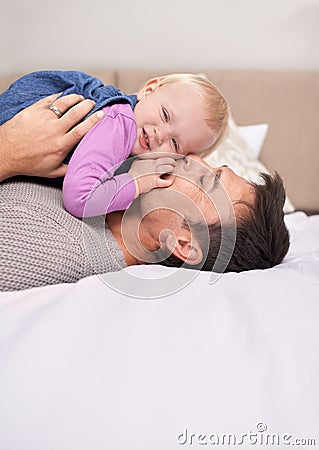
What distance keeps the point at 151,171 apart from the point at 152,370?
61cm

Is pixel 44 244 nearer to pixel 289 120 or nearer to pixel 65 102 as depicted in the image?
pixel 65 102

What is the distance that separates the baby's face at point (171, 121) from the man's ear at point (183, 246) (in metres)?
0.24

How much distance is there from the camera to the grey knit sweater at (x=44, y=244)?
1.11 metres

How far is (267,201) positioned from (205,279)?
266mm

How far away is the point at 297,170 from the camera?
2939 millimetres

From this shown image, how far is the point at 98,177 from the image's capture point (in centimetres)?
123

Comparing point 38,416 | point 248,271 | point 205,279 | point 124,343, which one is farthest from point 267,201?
point 38,416

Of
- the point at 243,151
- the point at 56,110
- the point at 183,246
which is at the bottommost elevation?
the point at 243,151

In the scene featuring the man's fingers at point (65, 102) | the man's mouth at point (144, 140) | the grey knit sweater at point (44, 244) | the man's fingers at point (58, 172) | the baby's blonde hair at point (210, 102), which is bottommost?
the grey knit sweater at point (44, 244)

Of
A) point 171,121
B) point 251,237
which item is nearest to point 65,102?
point 171,121

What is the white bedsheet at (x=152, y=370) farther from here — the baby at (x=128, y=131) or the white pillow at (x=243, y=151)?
the white pillow at (x=243, y=151)

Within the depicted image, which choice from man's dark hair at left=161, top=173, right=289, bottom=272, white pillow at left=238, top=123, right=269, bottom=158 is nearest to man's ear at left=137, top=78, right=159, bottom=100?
man's dark hair at left=161, top=173, right=289, bottom=272

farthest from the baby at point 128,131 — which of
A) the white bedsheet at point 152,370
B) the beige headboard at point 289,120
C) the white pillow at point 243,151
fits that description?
the beige headboard at point 289,120

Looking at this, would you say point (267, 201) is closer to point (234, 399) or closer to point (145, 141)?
point (145, 141)
